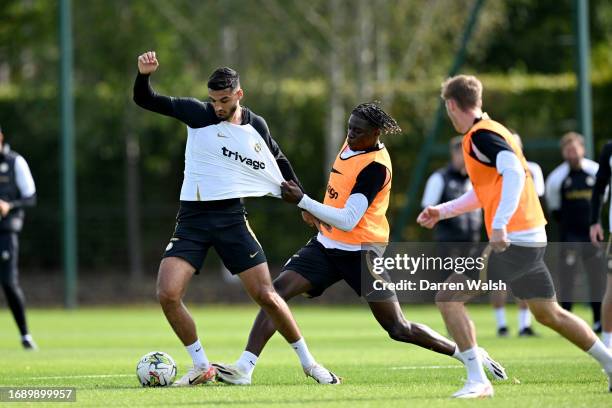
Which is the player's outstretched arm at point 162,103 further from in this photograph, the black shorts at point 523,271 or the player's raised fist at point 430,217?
the black shorts at point 523,271

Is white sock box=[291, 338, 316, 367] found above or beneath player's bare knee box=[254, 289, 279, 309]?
beneath

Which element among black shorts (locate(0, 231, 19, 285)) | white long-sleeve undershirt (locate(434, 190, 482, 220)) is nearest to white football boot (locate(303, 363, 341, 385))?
white long-sleeve undershirt (locate(434, 190, 482, 220))

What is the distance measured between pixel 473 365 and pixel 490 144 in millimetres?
1534

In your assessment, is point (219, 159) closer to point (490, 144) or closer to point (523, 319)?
point (490, 144)

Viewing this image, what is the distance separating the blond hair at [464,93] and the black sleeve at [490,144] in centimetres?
25

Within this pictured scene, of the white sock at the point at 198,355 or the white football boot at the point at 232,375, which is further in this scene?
the white football boot at the point at 232,375

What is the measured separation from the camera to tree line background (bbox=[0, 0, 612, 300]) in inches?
1101

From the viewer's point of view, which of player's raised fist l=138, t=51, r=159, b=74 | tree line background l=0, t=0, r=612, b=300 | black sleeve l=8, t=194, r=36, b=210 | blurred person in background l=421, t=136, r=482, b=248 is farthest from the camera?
tree line background l=0, t=0, r=612, b=300

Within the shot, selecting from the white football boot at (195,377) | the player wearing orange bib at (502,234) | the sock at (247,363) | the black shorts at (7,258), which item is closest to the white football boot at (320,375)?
the sock at (247,363)

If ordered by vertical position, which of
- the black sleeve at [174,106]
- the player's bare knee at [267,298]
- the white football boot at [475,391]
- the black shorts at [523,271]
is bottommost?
the white football boot at [475,391]

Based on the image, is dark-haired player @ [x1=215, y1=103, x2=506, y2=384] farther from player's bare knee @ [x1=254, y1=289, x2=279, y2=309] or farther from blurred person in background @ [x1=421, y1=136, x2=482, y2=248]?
blurred person in background @ [x1=421, y1=136, x2=482, y2=248]

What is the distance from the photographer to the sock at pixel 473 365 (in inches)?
349

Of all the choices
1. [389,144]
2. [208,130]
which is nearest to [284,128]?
[389,144]

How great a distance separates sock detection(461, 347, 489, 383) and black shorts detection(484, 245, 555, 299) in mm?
510
